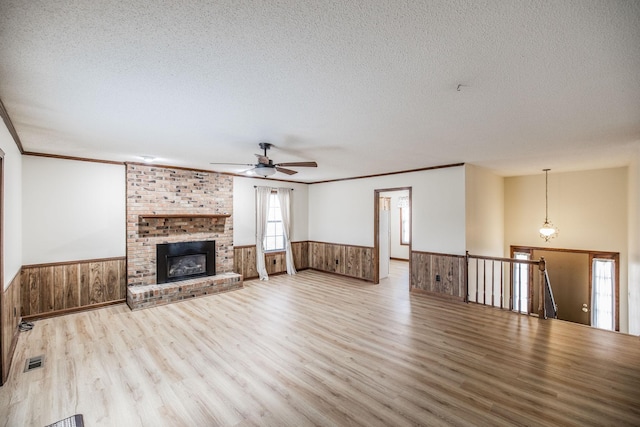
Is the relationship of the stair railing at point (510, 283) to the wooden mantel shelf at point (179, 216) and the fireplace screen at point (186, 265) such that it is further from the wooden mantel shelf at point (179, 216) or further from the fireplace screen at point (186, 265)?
the fireplace screen at point (186, 265)

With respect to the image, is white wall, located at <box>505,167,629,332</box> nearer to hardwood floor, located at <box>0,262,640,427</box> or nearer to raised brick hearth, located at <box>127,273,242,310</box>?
hardwood floor, located at <box>0,262,640,427</box>

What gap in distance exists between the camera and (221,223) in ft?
22.1

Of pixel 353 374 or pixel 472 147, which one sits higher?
pixel 472 147

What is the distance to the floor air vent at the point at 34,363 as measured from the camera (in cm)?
311

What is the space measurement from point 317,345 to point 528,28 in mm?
3623

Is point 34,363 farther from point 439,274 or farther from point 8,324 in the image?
point 439,274

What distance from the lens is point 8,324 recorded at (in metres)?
3.33

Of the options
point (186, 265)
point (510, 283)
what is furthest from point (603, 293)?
point (186, 265)

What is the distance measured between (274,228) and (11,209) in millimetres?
5173

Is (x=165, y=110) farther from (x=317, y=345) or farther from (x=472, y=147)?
(x=472, y=147)

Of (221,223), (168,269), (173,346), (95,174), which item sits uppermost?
(95,174)

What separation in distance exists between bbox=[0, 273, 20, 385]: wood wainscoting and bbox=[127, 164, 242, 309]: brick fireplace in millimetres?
1444

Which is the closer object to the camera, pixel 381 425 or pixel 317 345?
pixel 381 425

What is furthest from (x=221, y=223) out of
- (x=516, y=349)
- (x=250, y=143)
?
(x=516, y=349)
